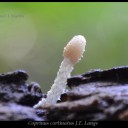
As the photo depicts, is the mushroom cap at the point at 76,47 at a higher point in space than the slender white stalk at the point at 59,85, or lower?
higher

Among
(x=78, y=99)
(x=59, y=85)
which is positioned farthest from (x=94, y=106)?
(x=59, y=85)

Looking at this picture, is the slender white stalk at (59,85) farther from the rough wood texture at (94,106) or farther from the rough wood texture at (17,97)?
the rough wood texture at (94,106)

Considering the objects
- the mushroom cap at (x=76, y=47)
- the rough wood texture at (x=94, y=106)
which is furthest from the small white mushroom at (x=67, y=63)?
the rough wood texture at (x=94, y=106)

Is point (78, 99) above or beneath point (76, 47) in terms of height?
beneath

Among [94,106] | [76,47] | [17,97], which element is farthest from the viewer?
[76,47]

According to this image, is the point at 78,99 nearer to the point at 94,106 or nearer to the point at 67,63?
the point at 94,106

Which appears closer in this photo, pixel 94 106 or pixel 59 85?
pixel 94 106

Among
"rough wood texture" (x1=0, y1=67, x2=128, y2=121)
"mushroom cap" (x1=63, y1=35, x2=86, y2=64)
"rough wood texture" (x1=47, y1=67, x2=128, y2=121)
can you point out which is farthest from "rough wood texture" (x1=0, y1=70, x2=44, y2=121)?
"mushroom cap" (x1=63, y1=35, x2=86, y2=64)
